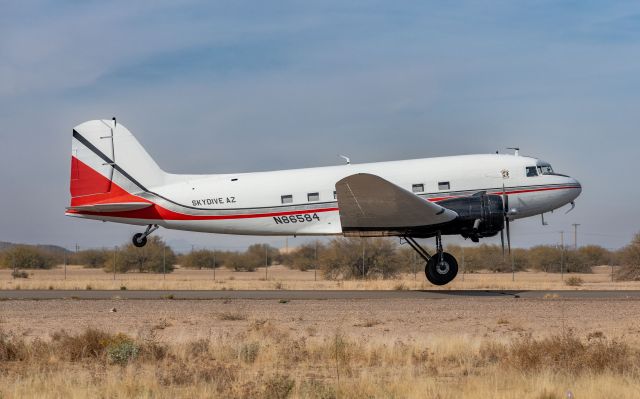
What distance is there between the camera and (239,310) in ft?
77.5

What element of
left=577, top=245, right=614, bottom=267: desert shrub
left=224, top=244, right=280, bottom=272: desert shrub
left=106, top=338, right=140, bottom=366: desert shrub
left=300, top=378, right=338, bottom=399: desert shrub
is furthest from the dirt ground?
left=577, top=245, right=614, bottom=267: desert shrub

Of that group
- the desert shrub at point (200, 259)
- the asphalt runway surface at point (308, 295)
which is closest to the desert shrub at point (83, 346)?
the asphalt runway surface at point (308, 295)

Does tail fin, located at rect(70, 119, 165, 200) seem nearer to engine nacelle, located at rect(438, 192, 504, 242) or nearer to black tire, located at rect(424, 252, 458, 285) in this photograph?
black tire, located at rect(424, 252, 458, 285)

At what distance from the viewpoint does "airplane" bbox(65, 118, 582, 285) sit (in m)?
27.9

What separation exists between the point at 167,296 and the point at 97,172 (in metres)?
6.69

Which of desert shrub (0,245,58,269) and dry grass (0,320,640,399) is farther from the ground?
desert shrub (0,245,58,269)

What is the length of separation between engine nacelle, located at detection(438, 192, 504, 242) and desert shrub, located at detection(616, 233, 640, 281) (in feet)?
82.6

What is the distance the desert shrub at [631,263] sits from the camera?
1919 inches

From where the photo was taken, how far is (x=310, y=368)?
14.3m

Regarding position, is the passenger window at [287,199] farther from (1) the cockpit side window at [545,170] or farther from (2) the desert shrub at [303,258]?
(2) the desert shrub at [303,258]

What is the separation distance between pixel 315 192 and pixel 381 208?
3313 millimetres

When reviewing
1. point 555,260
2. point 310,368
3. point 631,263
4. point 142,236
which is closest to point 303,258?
point 555,260

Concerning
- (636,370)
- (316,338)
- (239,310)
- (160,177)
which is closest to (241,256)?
(160,177)

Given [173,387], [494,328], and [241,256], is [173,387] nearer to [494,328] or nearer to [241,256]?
[494,328]
